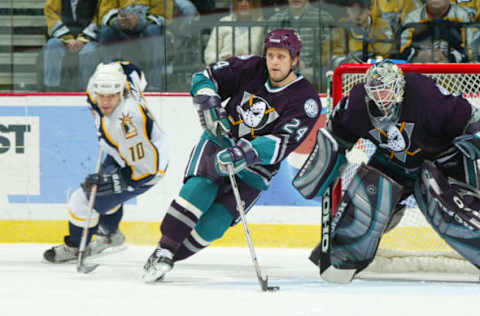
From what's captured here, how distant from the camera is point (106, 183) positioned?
4.13 meters

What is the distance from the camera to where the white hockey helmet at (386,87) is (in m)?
3.29

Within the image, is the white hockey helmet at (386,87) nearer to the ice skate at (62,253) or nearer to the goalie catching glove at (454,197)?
the goalie catching glove at (454,197)

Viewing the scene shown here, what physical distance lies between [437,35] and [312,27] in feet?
2.22

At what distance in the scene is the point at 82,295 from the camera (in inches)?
121

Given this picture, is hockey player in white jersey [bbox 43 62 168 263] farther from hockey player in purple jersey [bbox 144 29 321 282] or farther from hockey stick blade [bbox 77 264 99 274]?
hockey player in purple jersey [bbox 144 29 321 282]

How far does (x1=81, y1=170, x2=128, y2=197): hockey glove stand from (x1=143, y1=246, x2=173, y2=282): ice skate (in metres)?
0.75

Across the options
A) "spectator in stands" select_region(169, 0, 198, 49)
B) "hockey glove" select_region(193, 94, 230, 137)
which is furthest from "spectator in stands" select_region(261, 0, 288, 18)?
"hockey glove" select_region(193, 94, 230, 137)

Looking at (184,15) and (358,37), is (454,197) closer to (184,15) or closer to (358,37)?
(358,37)

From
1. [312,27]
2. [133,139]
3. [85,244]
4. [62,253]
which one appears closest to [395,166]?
[133,139]

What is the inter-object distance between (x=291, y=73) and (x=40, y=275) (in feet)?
4.19

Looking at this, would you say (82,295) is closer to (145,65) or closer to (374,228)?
(374,228)

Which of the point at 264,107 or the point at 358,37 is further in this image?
the point at 358,37

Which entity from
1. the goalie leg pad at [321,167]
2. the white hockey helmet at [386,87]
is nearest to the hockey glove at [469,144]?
the white hockey helmet at [386,87]

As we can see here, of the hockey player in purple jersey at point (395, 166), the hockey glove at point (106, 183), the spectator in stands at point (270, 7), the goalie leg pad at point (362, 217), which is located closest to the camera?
the hockey player in purple jersey at point (395, 166)
